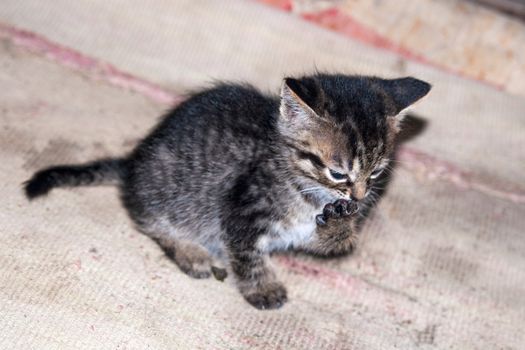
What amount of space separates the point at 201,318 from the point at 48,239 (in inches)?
26.8

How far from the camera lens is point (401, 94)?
2.76 meters

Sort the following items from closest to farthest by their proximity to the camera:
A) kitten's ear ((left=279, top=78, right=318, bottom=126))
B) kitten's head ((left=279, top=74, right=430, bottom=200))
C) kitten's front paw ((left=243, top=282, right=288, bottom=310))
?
kitten's ear ((left=279, top=78, right=318, bottom=126))
kitten's head ((left=279, top=74, right=430, bottom=200))
kitten's front paw ((left=243, top=282, right=288, bottom=310))

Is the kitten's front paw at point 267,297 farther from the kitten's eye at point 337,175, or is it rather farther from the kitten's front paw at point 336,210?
the kitten's eye at point 337,175

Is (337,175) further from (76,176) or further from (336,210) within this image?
(76,176)

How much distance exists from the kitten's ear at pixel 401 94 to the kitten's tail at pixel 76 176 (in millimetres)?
1173

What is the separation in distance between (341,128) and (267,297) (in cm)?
76

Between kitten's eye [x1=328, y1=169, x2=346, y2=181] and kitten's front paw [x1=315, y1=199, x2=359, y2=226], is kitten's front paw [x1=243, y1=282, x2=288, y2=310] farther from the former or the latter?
kitten's eye [x1=328, y1=169, x2=346, y2=181]

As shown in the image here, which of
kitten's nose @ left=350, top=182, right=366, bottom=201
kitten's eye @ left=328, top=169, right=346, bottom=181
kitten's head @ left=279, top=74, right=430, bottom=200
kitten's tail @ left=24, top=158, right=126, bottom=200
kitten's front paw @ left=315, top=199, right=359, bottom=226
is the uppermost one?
kitten's head @ left=279, top=74, right=430, bottom=200

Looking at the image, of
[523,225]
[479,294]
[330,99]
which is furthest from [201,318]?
[523,225]

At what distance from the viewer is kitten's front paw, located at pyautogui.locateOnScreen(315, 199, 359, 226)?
2781 millimetres

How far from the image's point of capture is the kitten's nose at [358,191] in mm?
2590

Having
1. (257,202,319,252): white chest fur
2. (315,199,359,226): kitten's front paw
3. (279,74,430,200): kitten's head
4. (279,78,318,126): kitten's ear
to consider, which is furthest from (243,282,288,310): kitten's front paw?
(279,78,318,126): kitten's ear

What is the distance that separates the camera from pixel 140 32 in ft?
13.4

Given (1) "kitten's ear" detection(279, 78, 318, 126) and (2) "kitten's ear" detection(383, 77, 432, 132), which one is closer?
(1) "kitten's ear" detection(279, 78, 318, 126)
